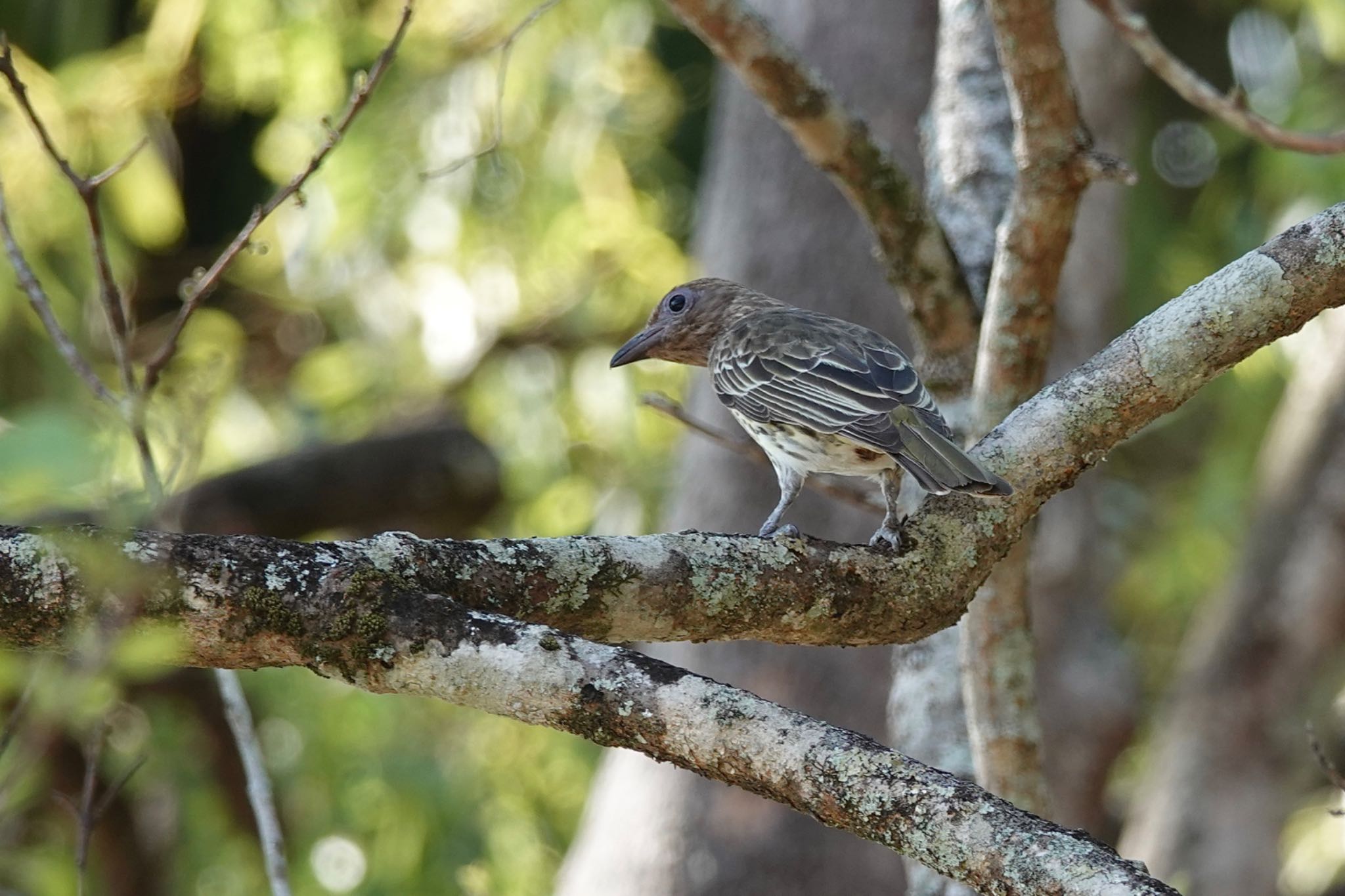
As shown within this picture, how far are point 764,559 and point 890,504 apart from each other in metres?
1.14

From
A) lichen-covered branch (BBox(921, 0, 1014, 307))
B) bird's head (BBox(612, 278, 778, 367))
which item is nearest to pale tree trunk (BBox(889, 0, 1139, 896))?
lichen-covered branch (BBox(921, 0, 1014, 307))

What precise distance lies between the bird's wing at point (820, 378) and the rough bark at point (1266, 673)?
341 centimetres

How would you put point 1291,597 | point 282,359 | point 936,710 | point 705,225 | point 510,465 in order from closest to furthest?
point 936,710
point 1291,597
point 705,225
point 510,465
point 282,359

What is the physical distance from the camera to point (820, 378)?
3.85 m

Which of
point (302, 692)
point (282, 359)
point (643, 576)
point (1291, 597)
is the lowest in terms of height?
point (643, 576)

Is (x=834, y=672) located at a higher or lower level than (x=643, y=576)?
higher

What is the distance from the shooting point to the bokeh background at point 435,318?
7496mm

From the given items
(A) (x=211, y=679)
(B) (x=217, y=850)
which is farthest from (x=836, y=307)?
(B) (x=217, y=850)

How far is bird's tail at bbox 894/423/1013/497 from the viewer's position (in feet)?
9.05

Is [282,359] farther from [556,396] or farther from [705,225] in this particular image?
[705,225]

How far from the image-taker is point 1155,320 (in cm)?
285

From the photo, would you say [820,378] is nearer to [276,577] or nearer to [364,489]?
[276,577]

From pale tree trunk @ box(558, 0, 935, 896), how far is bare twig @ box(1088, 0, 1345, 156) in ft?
6.71

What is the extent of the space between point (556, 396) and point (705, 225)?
1.99m
